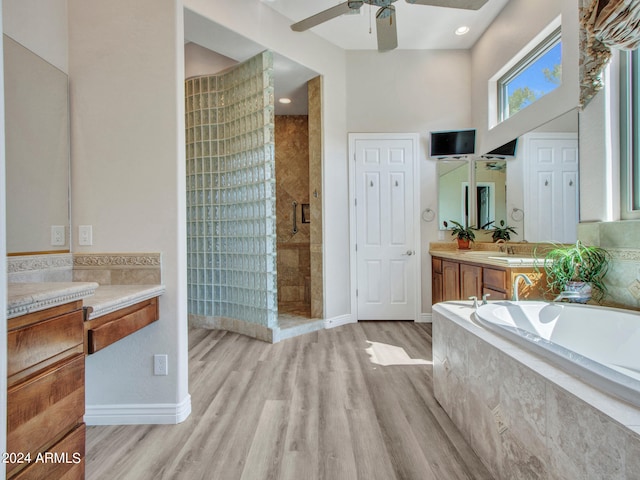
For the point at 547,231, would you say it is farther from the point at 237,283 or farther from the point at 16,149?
the point at 16,149

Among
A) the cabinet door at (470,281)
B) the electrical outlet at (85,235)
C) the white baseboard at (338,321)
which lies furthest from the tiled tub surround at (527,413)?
the electrical outlet at (85,235)

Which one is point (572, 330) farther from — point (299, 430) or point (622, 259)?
point (299, 430)

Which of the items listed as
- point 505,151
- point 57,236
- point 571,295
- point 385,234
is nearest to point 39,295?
point 57,236

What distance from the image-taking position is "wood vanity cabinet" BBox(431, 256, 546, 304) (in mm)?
2432

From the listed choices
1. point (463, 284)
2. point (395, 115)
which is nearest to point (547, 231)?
point (463, 284)

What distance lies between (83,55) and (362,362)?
2854 mm

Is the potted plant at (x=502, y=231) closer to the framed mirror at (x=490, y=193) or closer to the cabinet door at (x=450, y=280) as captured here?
the framed mirror at (x=490, y=193)

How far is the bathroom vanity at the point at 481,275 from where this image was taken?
7.99ft

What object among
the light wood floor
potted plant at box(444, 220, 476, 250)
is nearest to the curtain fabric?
potted plant at box(444, 220, 476, 250)

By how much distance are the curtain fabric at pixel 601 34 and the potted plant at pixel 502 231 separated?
1.34 metres

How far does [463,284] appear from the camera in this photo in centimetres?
323

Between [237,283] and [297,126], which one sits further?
[297,126]

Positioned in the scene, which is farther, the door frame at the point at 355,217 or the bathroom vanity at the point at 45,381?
the door frame at the point at 355,217

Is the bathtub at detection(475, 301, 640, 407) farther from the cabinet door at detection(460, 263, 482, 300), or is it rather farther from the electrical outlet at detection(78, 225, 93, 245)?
the electrical outlet at detection(78, 225, 93, 245)
